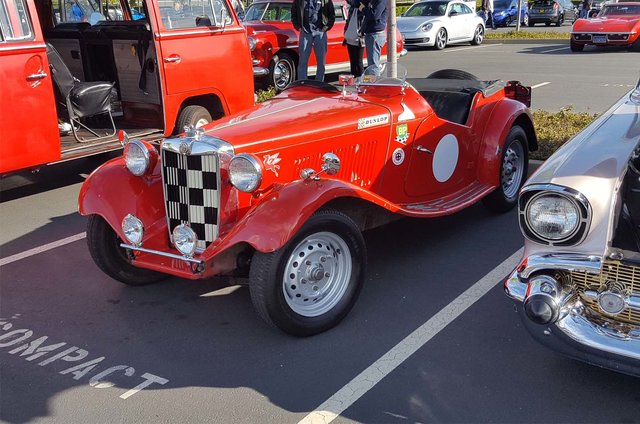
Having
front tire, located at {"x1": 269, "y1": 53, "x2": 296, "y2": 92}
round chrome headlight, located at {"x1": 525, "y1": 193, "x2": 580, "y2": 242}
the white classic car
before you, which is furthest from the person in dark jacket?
round chrome headlight, located at {"x1": 525, "y1": 193, "x2": 580, "y2": 242}

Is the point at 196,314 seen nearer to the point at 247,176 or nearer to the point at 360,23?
the point at 247,176

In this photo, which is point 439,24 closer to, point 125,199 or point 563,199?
point 125,199

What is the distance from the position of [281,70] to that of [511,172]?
737 cm

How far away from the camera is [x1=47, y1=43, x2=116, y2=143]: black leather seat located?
6496 mm

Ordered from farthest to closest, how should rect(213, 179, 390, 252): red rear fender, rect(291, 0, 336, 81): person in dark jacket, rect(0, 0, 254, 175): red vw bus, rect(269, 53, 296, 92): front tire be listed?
rect(269, 53, 296, 92): front tire, rect(291, 0, 336, 81): person in dark jacket, rect(0, 0, 254, 175): red vw bus, rect(213, 179, 390, 252): red rear fender

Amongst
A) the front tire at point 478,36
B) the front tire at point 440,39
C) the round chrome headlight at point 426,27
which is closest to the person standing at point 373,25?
the round chrome headlight at point 426,27

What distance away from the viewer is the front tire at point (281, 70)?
12.0 metres

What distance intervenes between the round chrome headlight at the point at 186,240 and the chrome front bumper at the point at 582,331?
5.68 feet

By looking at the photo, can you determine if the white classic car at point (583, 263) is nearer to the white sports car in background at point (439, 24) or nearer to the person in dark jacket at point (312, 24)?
the person in dark jacket at point (312, 24)

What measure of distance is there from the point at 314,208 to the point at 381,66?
2.23 metres

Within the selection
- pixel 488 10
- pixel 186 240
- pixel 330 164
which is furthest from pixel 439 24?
pixel 186 240

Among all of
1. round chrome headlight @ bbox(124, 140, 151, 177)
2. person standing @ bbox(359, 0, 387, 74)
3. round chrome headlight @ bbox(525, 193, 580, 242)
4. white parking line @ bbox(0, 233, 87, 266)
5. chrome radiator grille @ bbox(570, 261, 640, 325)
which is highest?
person standing @ bbox(359, 0, 387, 74)

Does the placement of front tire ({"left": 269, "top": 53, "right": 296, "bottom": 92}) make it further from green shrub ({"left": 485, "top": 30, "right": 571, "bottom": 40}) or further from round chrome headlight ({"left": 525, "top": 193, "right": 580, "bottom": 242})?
green shrub ({"left": 485, "top": 30, "right": 571, "bottom": 40})

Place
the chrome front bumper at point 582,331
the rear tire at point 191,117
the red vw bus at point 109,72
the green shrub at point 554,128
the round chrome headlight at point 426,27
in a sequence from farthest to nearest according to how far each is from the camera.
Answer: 1. the round chrome headlight at point 426,27
2. the rear tire at point 191,117
3. the green shrub at point 554,128
4. the red vw bus at point 109,72
5. the chrome front bumper at point 582,331
